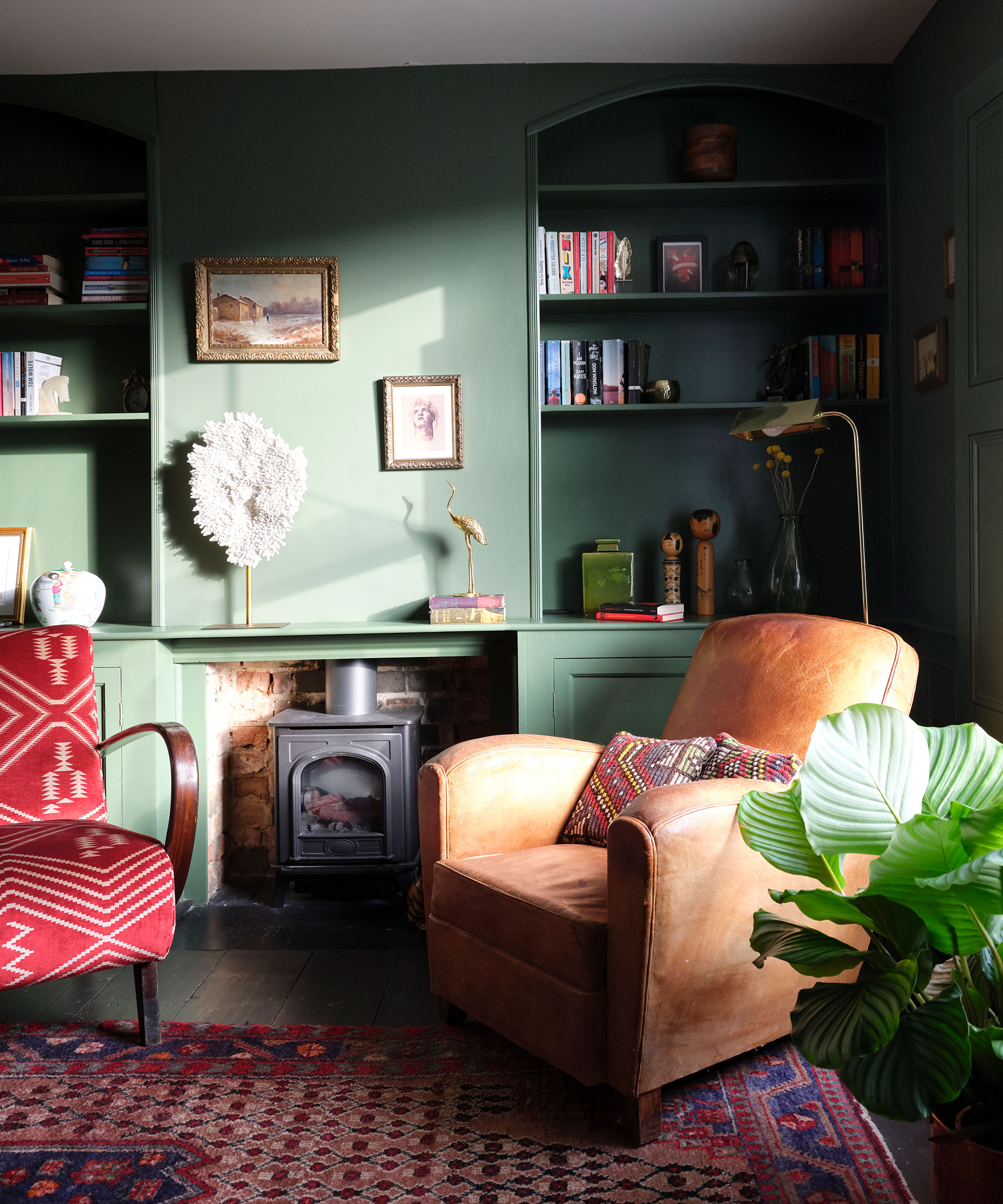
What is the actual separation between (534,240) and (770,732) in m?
1.84

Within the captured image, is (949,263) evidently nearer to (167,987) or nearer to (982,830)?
(982,830)

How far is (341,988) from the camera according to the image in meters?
2.44

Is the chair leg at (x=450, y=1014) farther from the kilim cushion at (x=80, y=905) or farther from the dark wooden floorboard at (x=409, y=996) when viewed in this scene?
the kilim cushion at (x=80, y=905)

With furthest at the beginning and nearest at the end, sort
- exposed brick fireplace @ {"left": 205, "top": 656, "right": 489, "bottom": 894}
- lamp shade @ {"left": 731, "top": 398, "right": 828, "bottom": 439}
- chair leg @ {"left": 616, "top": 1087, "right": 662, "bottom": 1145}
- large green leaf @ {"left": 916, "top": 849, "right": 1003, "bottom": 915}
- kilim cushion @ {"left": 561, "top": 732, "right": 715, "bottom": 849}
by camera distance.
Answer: exposed brick fireplace @ {"left": 205, "top": 656, "right": 489, "bottom": 894} < lamp shade @ {"left": 731, "top": 398, "right": 828, "bottom": 439} < kilim cushion @ {"left": 561, "top": 732, "right": 715, "bottom": 849} < chair leg @ {"left": 616, "top": 1087, "right": 662, "bottom": 1145} < large green leaf @ {"left": 916, "top": 849, "right": 1003, "bottom": 915}

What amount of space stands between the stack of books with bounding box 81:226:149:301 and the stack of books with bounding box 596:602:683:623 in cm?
189

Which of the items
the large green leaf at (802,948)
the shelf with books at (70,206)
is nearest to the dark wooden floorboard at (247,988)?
the large green leaf at (802,948)

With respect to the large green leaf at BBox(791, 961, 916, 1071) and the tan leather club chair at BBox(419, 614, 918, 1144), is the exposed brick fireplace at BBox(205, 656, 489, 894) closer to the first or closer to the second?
the tan leather club chair at BBox(419, 614, 918, 1144)

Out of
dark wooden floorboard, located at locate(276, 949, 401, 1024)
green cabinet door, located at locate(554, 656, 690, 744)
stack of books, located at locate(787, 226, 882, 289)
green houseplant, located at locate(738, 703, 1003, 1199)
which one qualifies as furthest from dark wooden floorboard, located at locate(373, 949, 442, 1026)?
stack of books, located at locate(787, 226, 882, 289)

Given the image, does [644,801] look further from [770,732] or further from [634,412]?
[634,412]

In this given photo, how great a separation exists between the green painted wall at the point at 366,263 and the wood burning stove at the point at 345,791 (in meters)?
0.37

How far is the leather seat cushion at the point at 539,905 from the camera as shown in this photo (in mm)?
1738

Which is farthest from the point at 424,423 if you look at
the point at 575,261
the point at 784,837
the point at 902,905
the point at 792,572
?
the point at 902,905

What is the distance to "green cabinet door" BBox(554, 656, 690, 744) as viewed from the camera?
9.77 feet

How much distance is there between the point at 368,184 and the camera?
3.12 meters
